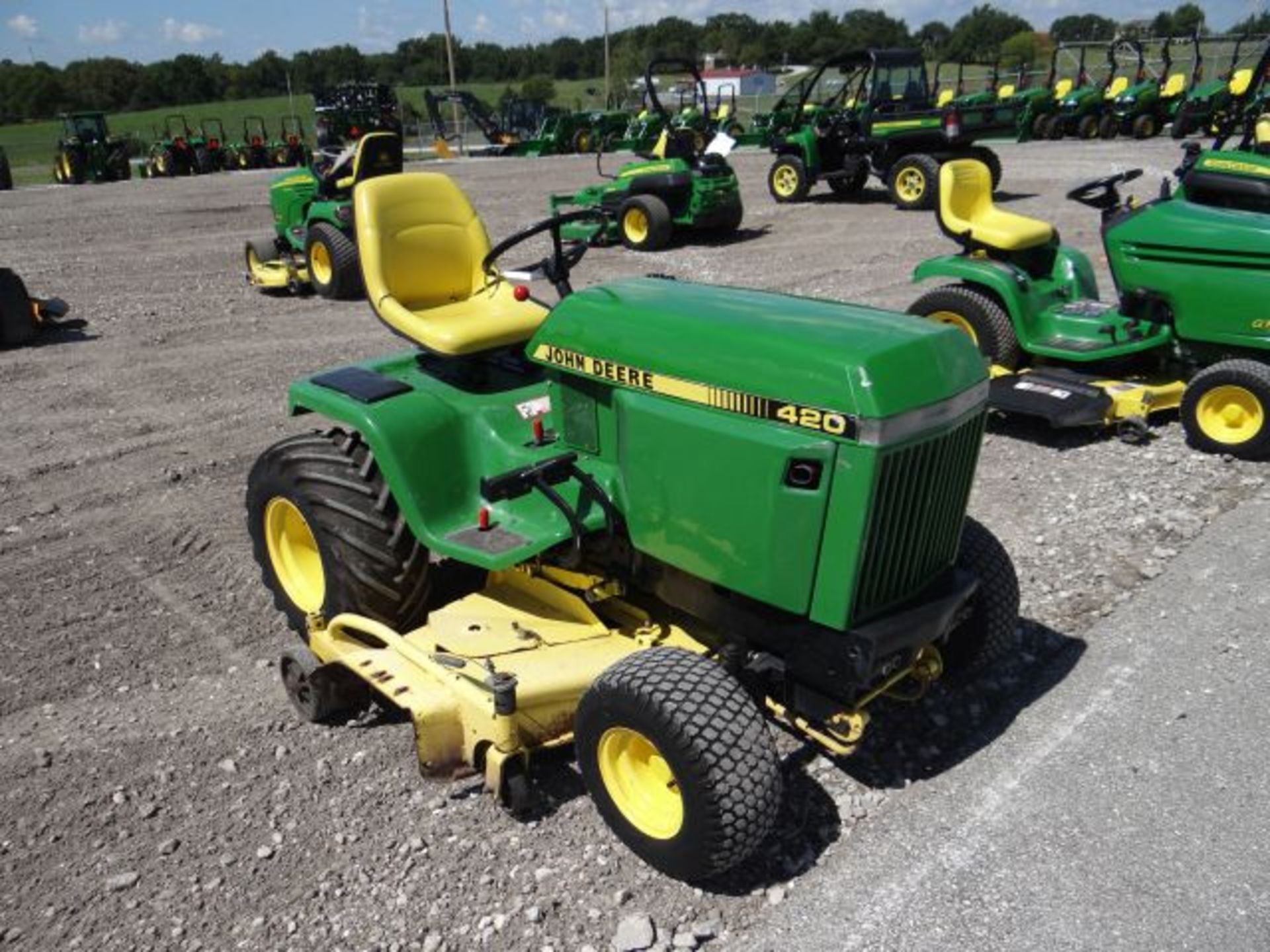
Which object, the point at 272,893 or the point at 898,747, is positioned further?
the point at 898,747

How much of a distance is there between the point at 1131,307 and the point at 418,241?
14.5ft

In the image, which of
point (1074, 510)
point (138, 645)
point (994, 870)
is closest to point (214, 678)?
point (138, 645)

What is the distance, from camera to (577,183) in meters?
20.0

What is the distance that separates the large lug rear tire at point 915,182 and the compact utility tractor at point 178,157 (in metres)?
18.8

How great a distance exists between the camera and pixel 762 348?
8.91 ft

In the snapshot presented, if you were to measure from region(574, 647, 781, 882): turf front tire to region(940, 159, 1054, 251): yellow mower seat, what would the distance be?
4.87 meters

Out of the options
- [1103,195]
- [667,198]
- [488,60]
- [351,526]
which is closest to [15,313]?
[351,526]

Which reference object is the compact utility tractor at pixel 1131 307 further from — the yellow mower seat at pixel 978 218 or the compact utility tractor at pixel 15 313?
the compact utility tractor at pixel 15 313

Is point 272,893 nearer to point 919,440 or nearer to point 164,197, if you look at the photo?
point 919,440

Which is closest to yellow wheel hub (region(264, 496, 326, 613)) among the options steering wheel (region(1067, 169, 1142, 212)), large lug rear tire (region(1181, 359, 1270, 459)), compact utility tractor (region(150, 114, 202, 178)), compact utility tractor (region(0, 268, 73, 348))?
large lug rear tire (region(1181, 359, 1270, 459))

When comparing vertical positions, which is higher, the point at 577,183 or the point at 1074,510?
the point at 1074,510

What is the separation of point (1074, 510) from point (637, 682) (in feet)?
10.3

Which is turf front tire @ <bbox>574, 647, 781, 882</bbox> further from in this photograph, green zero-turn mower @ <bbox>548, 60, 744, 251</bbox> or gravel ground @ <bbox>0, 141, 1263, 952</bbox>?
green zero-turn mower @ <bbox>548, 60, 744, 251</bbox>

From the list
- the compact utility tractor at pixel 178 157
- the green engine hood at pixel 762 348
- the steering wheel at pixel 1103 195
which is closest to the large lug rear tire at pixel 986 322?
the steering wheel at pixel 1103 195
